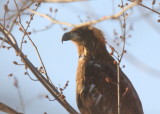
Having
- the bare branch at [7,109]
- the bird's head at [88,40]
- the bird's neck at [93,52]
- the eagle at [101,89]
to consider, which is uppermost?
the bird's head at [88,40]

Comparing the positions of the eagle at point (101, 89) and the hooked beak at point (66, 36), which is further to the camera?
the hooked beak at point (66, 36)

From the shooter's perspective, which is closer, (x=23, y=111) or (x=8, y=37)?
(x=8, y=37)

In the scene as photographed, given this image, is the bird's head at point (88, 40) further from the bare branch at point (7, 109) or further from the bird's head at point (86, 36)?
the bare branch at point (7, 109)

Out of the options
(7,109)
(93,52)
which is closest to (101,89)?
(93,52)

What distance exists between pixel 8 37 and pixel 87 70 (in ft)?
5.47

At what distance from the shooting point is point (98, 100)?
16.9 feet

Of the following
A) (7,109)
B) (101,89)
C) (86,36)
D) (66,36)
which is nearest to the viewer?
(7,109)

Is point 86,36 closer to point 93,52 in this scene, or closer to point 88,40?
point 88,40

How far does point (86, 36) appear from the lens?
240 inches

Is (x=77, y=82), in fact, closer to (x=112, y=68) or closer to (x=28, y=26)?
(x=112, y=68)

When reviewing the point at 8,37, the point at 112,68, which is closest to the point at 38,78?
the point at 8,37

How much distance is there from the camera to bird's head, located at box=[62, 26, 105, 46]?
6027mm

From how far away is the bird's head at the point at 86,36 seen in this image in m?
6.03

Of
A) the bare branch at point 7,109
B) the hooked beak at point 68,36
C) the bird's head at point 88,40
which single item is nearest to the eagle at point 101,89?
the hooked beak at point 68,36
